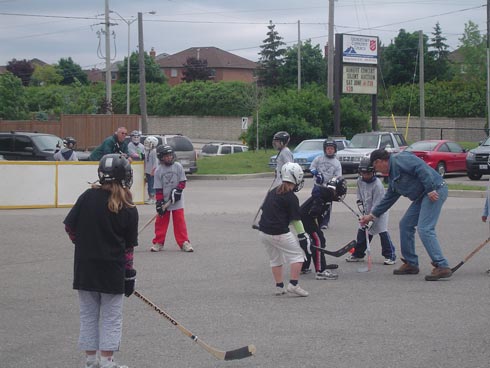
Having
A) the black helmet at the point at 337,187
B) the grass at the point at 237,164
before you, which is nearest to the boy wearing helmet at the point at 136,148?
the grass at the point at 237,164

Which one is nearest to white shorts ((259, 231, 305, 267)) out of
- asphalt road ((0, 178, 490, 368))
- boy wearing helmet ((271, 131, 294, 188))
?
asphalt road ((0, 178, 490, 368))

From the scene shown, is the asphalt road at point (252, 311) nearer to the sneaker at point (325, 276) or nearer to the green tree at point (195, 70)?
the sneaker at point (325, 276)

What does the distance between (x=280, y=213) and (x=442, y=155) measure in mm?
22297

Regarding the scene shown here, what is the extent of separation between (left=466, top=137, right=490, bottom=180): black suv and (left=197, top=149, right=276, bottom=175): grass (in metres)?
8.23

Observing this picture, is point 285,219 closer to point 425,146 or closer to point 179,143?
point 179,143

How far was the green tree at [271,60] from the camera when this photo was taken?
273 ft

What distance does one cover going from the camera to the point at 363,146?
1265 inches

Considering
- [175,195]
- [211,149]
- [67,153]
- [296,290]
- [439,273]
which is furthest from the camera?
[211,149]

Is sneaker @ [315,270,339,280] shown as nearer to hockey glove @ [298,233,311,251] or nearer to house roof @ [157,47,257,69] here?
hockey glove @ [298,233,311,251]

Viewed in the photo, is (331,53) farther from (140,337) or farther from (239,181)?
(140,337)

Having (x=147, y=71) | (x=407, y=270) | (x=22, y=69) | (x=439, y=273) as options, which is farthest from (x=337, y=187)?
(x=22, y=69)

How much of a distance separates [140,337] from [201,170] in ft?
81.7

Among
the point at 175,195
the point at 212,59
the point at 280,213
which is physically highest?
the point at 212,59

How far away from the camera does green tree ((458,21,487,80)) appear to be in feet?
243
